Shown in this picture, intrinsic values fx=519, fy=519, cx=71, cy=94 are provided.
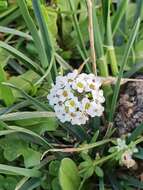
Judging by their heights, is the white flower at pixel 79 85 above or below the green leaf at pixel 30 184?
above

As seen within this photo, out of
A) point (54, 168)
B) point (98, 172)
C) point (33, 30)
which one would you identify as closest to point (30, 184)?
point (54, 168)

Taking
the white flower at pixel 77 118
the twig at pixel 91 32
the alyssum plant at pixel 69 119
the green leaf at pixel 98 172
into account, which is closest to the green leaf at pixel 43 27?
the alyssum plant at pixel 69 119

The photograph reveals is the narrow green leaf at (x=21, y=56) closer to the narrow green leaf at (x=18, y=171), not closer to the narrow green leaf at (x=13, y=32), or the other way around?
the narrow green leaf at (x=13, y=32)

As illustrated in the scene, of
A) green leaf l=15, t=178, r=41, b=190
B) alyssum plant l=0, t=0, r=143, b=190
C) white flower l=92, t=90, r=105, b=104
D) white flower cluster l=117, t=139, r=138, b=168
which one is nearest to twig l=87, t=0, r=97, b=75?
alyssum plant l=0, t=0, r=143, b=190

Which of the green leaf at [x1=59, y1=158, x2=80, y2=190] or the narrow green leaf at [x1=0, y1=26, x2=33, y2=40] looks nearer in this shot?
the green leaf at [x1=59, y1=158, x2=80, y2=190]

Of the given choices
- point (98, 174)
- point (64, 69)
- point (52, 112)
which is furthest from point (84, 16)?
point (98, 174)

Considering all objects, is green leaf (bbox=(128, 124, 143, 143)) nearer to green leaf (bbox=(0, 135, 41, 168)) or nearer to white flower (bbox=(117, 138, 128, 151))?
white flower (bbox=(117, 138, 128, 151))
